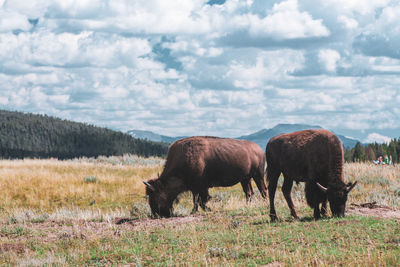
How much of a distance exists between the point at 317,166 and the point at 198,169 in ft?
15.4

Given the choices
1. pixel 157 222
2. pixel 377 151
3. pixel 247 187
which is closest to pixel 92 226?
pixel 157 222

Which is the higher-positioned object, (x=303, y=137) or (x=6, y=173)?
(x=303, y=137)

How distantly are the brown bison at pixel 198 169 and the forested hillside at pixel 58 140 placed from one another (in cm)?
9901

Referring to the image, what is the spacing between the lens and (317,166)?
11812 mm

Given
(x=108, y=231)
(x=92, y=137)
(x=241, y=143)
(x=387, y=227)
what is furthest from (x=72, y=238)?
(x=92, y=137)

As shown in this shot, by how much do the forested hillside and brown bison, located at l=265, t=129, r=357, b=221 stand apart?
104 meters

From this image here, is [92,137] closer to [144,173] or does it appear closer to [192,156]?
[144,173]

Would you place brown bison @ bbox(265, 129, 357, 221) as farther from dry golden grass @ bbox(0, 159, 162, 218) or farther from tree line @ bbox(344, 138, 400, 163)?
tree line @ bbox(344, 138, 400, 163)

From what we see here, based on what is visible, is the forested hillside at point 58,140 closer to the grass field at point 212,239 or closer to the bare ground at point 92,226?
the bare ground at point 92,226

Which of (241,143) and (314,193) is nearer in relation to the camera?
(314,193)

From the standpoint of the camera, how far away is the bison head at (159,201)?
587 inches

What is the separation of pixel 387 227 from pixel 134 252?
5.12 m

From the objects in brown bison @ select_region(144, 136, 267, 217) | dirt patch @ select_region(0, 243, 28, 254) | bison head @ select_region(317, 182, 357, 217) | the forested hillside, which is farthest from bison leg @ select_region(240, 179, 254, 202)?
the forested hillside

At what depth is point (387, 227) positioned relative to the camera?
9914 millimetres
